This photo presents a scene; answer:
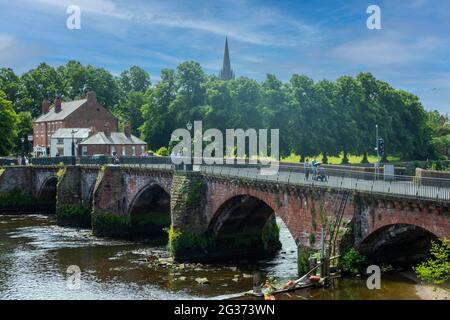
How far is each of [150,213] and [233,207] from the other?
55.1 feet

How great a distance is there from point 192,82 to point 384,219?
2347 inches

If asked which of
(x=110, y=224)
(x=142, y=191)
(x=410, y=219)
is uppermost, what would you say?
(x=410, y=219)

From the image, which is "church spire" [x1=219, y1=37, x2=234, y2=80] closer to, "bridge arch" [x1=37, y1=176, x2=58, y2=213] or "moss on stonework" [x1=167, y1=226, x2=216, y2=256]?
"bridge arch" [x1=37, y1=176, x2=58, y2=213]

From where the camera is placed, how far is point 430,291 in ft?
88.9

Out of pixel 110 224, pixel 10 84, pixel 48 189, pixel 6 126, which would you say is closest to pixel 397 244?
pixel 110 224

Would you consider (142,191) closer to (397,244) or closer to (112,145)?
(397,244)

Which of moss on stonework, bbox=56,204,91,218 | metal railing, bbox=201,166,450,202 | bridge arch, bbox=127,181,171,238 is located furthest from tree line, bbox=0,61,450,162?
metal railing, bbox=201,166,450,202

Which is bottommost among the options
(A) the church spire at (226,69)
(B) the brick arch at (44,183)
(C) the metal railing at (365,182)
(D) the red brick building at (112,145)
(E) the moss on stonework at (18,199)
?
(E) the moss on stonework at (18,199)

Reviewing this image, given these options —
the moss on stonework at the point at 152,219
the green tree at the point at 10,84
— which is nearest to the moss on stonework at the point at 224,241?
the moss on stonework at the point at 152,219

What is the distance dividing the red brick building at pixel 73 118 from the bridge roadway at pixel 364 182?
61.7m

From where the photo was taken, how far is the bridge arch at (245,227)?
41.3 m

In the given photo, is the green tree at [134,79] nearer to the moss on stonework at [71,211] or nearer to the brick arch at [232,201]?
the moss on stonework at [71,211]

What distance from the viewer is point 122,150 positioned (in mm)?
83500

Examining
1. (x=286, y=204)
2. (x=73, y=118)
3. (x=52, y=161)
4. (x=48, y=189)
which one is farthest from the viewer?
(x=73, y=118)
